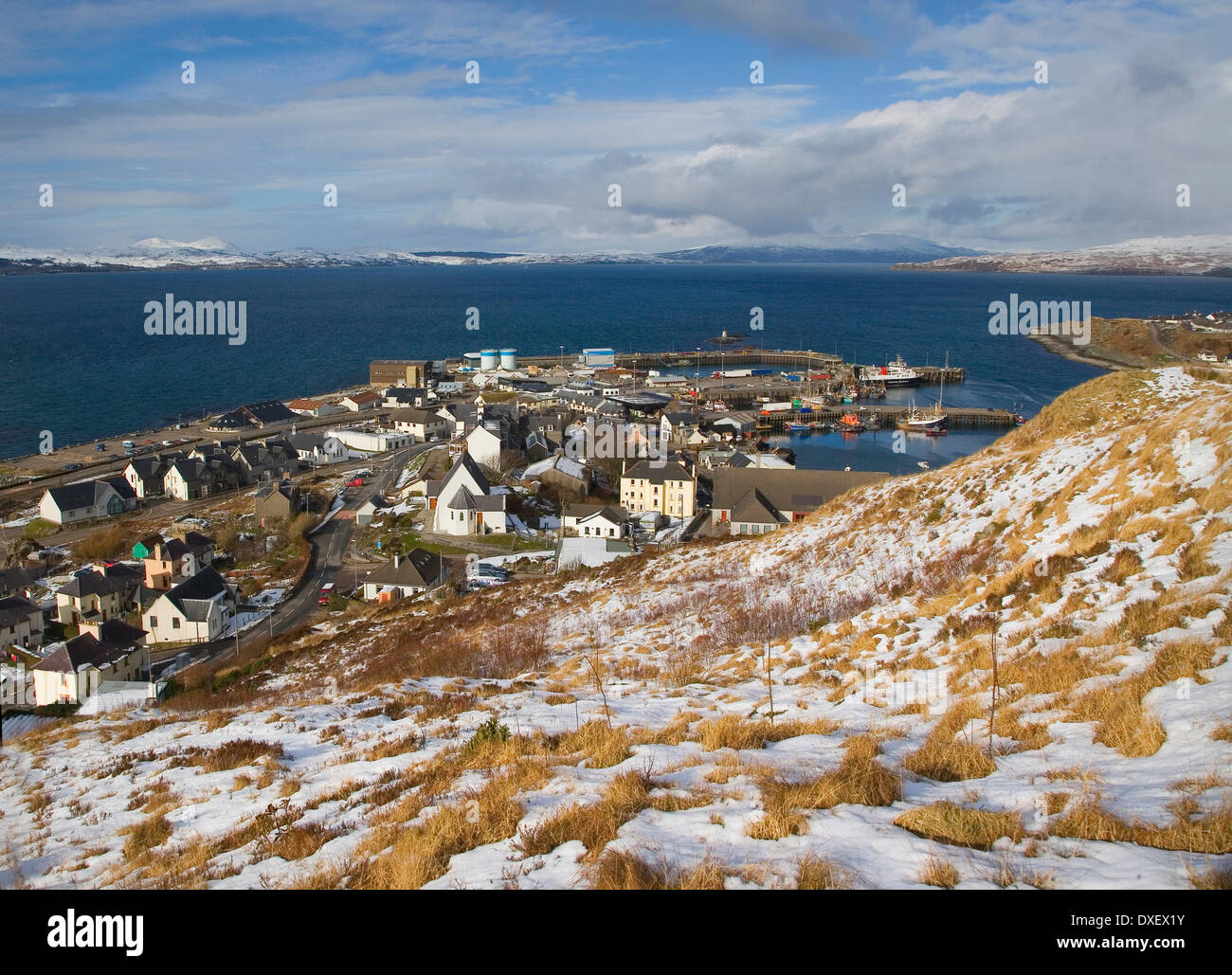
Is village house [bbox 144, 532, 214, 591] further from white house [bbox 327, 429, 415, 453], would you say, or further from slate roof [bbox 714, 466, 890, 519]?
white house [bbox 327, 429, 415, 453]

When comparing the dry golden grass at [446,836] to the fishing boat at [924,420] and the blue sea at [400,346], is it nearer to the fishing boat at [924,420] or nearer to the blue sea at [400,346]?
the blue sea at [400,346]

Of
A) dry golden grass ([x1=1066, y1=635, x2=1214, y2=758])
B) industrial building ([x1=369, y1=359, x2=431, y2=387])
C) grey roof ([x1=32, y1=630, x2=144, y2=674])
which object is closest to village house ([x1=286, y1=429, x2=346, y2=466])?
industrial building ([x1=369, y1=359, x2=431, y2=387])

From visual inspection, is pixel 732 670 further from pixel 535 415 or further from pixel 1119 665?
pixel 535 415

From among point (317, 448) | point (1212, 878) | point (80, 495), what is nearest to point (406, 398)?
point (317, 448)

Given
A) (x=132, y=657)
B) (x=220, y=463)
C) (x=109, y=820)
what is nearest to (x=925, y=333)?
(x=220, y=463)

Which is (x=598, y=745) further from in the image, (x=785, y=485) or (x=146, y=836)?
(x=785, y=485)

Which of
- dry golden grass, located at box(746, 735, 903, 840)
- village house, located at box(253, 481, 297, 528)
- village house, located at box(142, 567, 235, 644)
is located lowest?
village house, located at box(142, 567, 235, 644)
